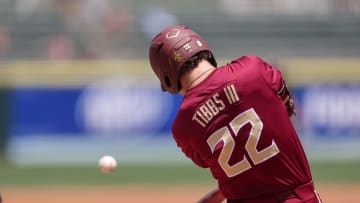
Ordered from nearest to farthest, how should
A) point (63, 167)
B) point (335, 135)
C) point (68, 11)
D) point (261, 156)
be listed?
point (261, 156) → point (63, 167) → point (335, 135) → point (68, 11)

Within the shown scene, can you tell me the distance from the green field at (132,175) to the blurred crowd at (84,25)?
295cm

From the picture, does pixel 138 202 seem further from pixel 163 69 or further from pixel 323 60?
pixel 163 69

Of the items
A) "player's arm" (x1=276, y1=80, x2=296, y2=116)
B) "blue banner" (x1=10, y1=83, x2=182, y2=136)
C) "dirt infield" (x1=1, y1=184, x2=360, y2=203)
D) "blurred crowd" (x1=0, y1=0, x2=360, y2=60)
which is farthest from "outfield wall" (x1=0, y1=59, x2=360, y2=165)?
"player's arm" (x1=276, y1=80, x2=296, y2=116)

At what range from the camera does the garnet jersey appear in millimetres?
4219

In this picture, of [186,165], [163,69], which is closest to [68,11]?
[186,165]

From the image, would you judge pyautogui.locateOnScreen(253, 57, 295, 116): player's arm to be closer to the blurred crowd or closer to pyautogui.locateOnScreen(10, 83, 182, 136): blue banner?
pyautogui.locateOnScreen(10, 83, 182, 136): blue banner

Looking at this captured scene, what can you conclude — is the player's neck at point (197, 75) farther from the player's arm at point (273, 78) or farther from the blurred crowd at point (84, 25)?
the blurred crowd at point (84, 25)

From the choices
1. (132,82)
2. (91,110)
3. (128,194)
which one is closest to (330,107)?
(132,82)

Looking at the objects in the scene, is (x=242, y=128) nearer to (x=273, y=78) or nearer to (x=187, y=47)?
(x=273, y=78)

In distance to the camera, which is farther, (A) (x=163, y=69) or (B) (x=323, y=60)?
(B) (x=323, y=60)

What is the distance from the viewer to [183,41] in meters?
4.35

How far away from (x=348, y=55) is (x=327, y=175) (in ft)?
13.4

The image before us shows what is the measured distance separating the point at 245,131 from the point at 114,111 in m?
12.8

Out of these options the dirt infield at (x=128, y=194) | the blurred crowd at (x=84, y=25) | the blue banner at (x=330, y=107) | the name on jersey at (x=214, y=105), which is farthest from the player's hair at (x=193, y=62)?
the blurred crowd at (x=84, y=25)
